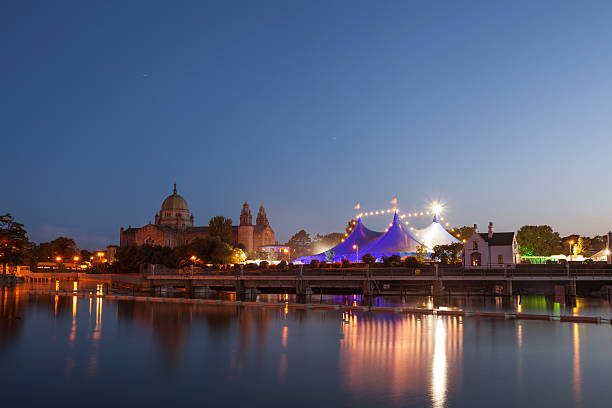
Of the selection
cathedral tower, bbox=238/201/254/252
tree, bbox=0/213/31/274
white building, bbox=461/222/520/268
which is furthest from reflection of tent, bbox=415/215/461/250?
cathedral tower, bbox=238/201/254/252

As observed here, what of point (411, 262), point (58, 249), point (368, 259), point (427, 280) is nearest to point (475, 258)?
point (411, 262)

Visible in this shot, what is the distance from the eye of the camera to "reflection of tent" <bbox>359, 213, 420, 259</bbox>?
64625 mm

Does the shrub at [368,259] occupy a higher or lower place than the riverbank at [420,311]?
higher

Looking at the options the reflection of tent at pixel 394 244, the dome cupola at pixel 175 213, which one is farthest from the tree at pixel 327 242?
the reflection of tent at pixel 394 244

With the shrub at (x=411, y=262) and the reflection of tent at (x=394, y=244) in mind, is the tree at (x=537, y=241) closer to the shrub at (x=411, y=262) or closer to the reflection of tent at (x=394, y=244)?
the reflection of tent at (x=394, y=244)

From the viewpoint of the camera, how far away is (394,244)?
65562 millimetres

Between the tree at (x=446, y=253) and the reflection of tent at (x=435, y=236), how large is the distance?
11.1 feet

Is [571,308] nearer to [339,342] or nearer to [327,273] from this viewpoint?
[327,273]

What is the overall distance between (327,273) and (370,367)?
1267 inches

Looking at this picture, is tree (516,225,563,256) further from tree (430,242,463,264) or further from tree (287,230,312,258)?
tree (287,230,312,258)

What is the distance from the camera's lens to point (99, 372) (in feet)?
61.5

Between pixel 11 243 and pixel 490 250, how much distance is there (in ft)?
220

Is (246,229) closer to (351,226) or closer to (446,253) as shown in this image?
(351,226)

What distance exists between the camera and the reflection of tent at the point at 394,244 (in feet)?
212
